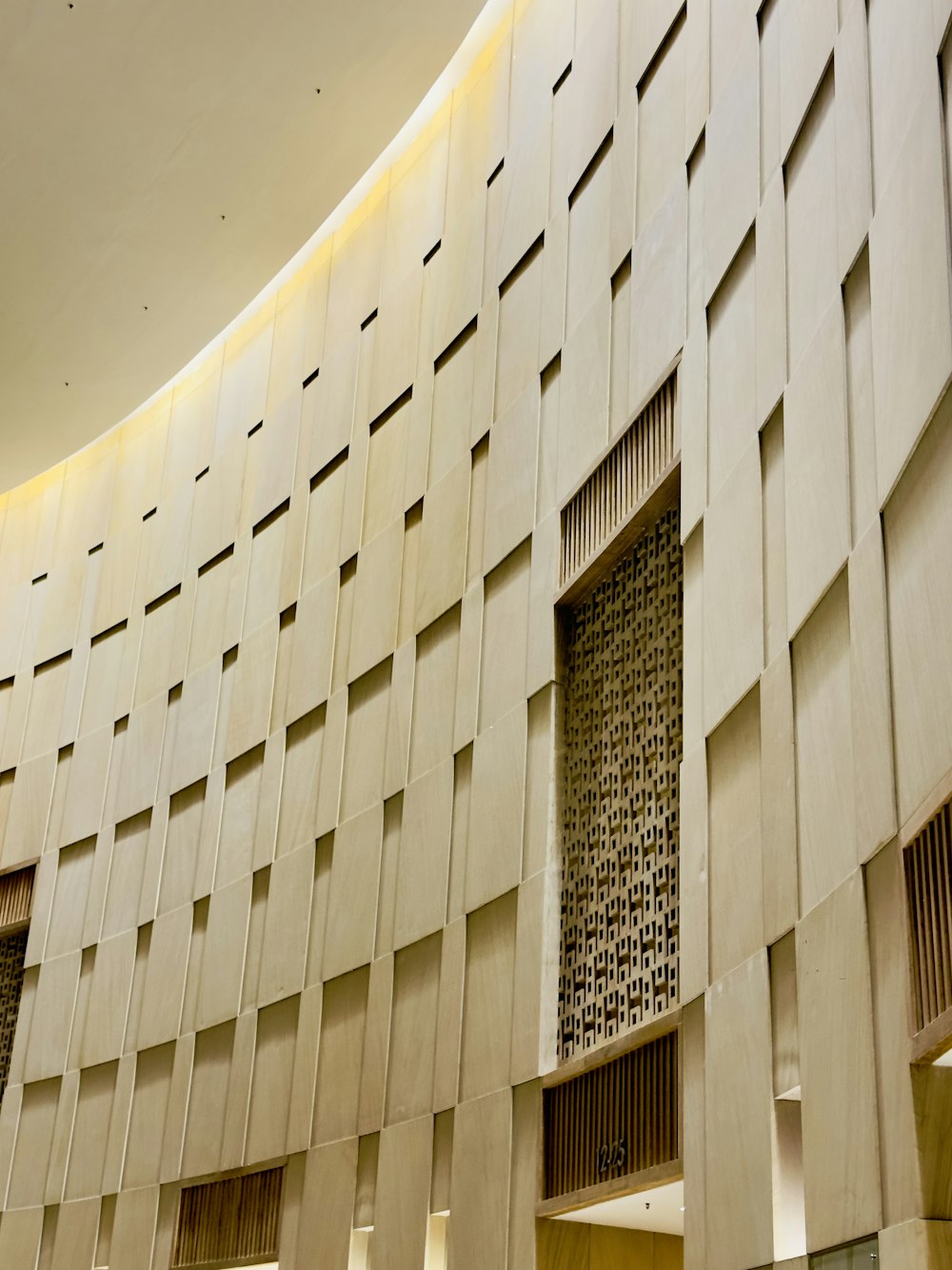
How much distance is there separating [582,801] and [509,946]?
64cm

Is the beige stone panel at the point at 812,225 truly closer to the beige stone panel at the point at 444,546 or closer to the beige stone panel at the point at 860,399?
the beige stone panel at the point at 860,399

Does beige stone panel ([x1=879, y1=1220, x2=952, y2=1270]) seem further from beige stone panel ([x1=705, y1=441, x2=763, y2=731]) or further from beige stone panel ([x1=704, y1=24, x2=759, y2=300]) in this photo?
beige stone panel ([x1=704, y1=24, x2=759, y2=300])

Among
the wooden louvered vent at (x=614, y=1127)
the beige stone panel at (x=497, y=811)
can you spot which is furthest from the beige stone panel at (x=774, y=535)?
the beige stone panel at (x=497, y=811)

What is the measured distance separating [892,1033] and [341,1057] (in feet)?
12.6

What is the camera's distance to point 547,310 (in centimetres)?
678

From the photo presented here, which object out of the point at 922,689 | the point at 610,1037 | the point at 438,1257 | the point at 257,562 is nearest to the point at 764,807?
the point at 922,689

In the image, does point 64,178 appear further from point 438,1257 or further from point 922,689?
point 922,689

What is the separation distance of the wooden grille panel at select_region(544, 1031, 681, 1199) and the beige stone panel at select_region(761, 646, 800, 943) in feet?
2.63

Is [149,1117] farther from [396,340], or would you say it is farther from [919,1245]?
[919,1245]

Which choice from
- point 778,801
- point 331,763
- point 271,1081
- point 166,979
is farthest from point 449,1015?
point 166,979

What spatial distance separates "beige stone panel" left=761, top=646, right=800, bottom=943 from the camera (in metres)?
4.11

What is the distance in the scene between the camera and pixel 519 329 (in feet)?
23.0

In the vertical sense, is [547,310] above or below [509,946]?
above

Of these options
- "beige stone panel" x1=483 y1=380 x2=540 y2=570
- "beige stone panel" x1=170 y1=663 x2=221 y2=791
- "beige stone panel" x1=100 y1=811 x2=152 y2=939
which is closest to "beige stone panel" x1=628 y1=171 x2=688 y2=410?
"beige stone panel" x1=483 y1=380 x2=540 y2=570
